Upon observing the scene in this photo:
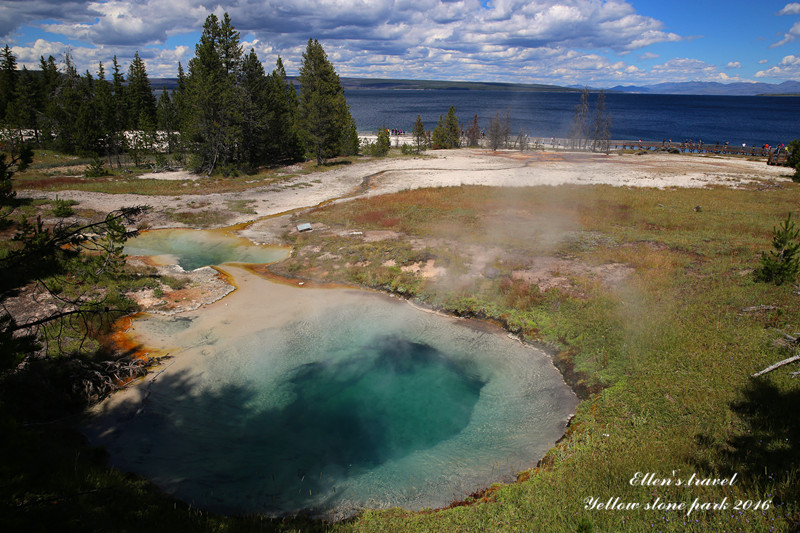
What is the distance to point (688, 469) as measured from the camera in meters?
7.15

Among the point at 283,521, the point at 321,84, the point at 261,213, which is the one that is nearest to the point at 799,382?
the point at 283,521

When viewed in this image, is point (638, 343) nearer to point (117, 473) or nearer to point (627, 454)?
point (627, 454)

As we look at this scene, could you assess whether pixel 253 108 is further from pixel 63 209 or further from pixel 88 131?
pixel 63 209

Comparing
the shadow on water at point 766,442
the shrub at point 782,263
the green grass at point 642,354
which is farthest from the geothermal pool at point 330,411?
the shrub at point 782,263

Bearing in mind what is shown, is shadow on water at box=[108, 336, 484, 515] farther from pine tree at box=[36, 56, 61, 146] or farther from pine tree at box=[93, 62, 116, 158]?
pine tree at box=[36, 56, 61, 146]

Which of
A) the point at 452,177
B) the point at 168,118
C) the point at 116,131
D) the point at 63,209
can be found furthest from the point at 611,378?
the point at 168,118

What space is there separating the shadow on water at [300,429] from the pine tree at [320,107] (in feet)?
117

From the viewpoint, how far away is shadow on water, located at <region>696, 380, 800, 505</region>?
6391mm

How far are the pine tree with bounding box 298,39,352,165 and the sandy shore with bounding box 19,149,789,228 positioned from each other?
371 centimetres

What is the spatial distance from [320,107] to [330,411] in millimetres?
38519

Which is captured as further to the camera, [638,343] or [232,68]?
[232,68]

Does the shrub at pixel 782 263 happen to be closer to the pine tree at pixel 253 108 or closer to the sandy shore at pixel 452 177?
the sandy shore at pixel 452 177

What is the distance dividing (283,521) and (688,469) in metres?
6.88

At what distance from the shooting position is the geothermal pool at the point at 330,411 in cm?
862
